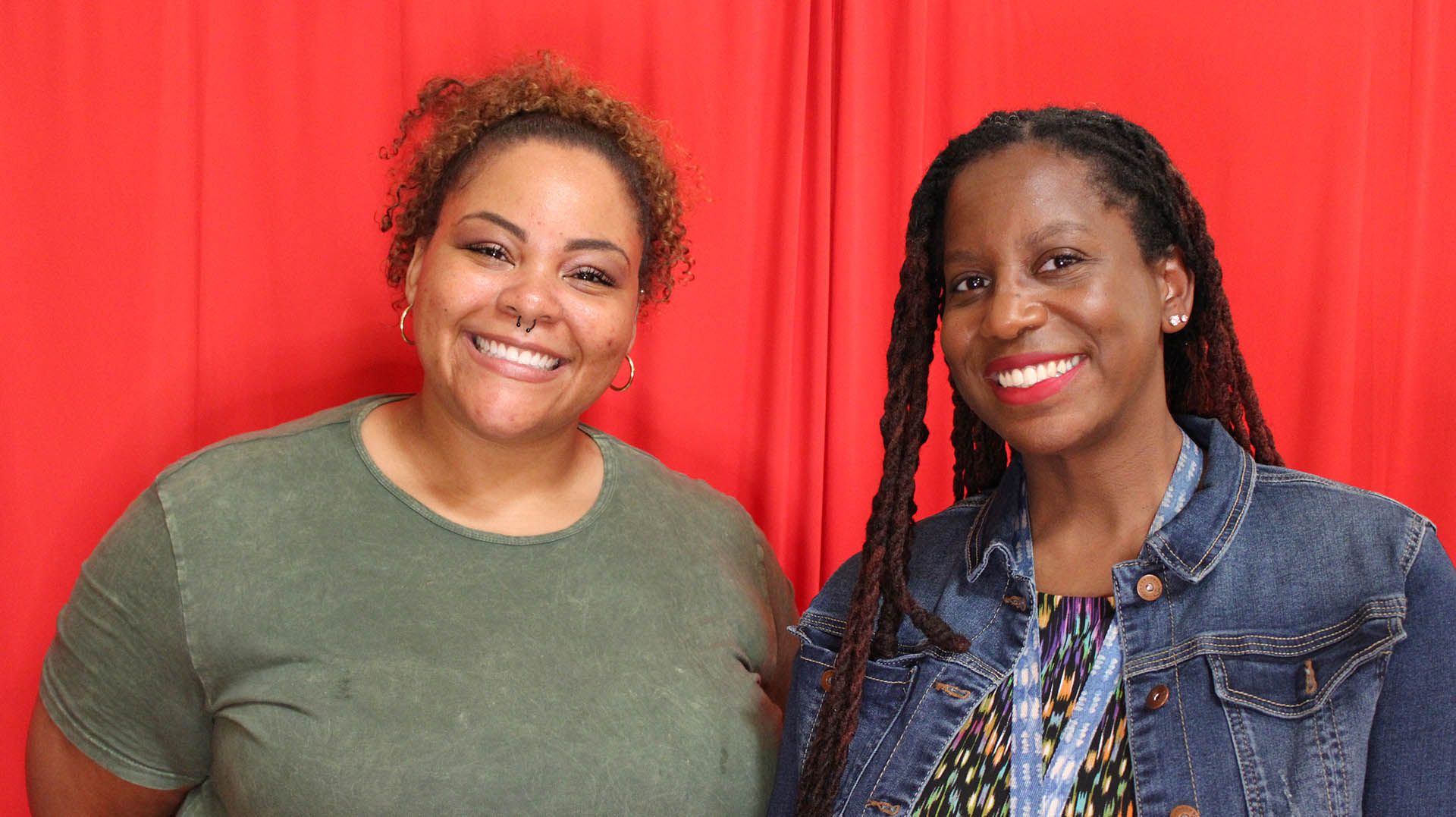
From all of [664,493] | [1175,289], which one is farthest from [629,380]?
[1175,289]

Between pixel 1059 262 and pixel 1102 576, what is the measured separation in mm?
422

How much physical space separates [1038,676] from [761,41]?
160cm

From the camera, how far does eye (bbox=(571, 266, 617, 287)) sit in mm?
1836

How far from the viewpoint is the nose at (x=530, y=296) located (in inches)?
68.7

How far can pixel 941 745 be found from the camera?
149 cm

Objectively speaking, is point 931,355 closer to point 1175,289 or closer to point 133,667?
point 1175,289

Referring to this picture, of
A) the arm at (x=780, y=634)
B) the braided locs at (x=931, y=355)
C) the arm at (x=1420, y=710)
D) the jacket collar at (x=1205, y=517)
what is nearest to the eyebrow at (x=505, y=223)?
the braided locs at (x=931, y=355)

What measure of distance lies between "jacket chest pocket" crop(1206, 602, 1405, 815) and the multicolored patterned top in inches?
5.3

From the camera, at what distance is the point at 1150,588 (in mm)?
1403

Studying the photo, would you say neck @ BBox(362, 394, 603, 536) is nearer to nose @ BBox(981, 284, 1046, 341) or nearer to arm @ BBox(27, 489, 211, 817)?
arm @ BBox(27, 489, 211, 817)

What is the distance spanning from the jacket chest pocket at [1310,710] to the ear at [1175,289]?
18.1 inches

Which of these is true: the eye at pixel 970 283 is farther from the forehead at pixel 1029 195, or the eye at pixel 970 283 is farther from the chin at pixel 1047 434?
the chin at pixel 1047 434

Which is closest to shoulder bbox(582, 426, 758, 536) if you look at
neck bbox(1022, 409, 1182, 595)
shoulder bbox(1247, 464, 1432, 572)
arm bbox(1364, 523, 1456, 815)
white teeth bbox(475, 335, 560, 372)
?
white teeth bbox(475, 335, 560, 372)

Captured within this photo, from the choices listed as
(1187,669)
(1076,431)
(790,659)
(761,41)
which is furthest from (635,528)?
(761,41)
